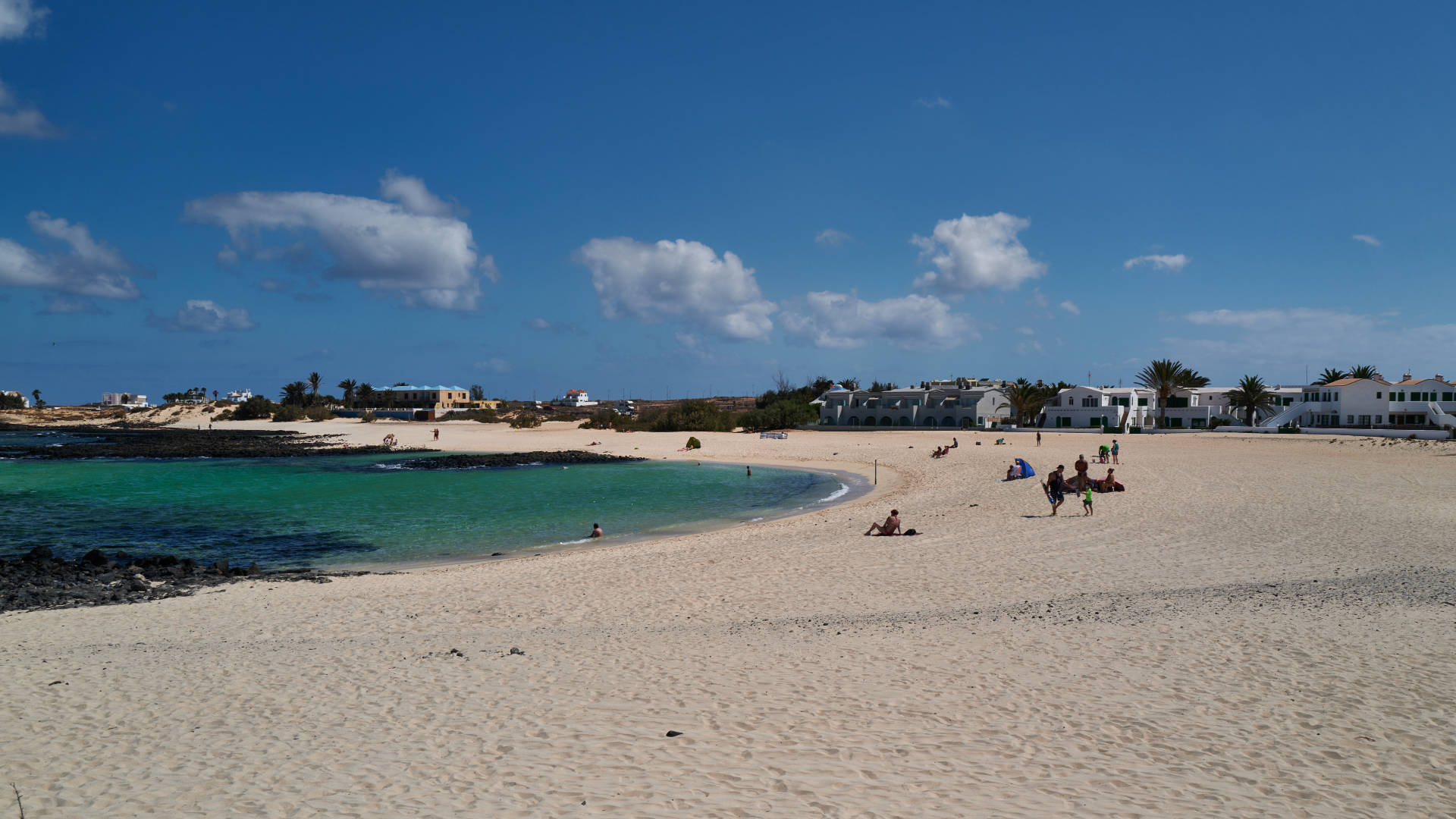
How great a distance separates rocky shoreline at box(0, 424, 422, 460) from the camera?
183ft

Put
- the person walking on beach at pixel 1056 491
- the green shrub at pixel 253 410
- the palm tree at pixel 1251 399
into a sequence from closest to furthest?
the person walking on beach at pixel 1056 491, the palm tree at pixel 1251 399, the green shrub at pixel 253 410

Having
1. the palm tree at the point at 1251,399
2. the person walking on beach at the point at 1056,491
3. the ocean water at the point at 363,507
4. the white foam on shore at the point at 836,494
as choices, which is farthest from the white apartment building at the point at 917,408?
the person walking on beach at the point at 1056,491

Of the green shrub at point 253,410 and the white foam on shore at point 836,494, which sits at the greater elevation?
the green shrub at point 253,410

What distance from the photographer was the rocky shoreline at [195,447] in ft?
183

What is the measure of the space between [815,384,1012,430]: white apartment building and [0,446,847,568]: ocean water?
41.0 m

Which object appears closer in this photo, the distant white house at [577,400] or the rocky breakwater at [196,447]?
the rocky breakwater at [196,447]

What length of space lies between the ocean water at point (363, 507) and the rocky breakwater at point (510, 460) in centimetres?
213

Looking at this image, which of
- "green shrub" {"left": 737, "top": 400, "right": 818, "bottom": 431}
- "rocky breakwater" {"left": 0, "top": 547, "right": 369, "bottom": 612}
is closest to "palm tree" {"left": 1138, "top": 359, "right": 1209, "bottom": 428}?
"green shrub" {"left": 737, "top": 400, "right": 818, "bottom": 431}

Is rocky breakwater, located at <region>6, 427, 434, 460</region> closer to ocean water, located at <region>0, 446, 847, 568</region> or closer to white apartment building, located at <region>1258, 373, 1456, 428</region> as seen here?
ocean water, located at <region>0, 446, 847, 568</region>

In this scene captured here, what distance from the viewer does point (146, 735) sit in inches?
269

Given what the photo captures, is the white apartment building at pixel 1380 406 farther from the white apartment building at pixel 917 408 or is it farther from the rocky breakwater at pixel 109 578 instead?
the rocky breakwater at pixel 109 578

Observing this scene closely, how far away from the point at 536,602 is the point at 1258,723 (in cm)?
951

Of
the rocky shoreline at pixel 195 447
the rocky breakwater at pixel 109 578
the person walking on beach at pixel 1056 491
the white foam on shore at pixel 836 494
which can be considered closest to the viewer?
the rocky breakwater at pixel 109 578

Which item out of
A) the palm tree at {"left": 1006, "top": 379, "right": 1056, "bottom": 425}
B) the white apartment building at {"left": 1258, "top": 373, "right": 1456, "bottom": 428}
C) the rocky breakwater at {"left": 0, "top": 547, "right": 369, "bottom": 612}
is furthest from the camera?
the palm tree at {"left": 1006, "top": 379, "right": 1056, "bottom": 425}
